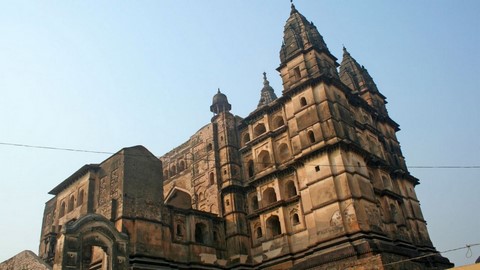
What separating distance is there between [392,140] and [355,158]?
9.46 metres

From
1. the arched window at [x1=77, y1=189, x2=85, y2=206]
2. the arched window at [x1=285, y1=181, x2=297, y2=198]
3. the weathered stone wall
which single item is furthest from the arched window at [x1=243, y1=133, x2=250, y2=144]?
the weathered stone wall

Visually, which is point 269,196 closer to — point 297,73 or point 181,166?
point 297,73

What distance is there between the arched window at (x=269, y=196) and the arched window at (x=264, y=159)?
1.62m

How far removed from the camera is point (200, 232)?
84.3 ft

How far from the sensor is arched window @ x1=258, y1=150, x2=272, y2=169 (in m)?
26.8

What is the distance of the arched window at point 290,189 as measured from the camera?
978 inches

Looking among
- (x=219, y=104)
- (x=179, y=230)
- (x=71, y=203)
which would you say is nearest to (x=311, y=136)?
(x=179, y=230)

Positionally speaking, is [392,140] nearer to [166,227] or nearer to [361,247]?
[361,247]

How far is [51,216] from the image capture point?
28.9 metres

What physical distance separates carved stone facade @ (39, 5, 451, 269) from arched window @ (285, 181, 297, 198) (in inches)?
3.3

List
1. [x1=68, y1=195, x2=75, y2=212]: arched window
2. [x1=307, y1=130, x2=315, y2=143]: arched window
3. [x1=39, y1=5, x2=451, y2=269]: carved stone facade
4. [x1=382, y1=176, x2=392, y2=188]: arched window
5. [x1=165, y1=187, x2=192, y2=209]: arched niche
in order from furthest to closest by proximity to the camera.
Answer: [x1=165, y1=187, x2=192, y2=209]: arched niche < [x1=68, y1=195, x2=75, y2=212]: arched window < [x1=382, y1=176, x2=392, y2=188]: arched window < [x1=307, y1=130, x2=315, y2=143]: arched window < [x1=39, y1=5, x2=451, y2=269]: carved stone facade

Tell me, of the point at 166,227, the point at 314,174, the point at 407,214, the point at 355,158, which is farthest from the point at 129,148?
the point at 407,214

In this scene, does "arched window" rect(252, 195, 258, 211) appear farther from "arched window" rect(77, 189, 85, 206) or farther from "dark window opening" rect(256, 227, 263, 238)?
"arched window" rect(77, 189, 85, 206)

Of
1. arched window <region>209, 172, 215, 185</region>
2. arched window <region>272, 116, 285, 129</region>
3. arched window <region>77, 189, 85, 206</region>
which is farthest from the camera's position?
arched window <region>209, 172, 215, 185</region>
